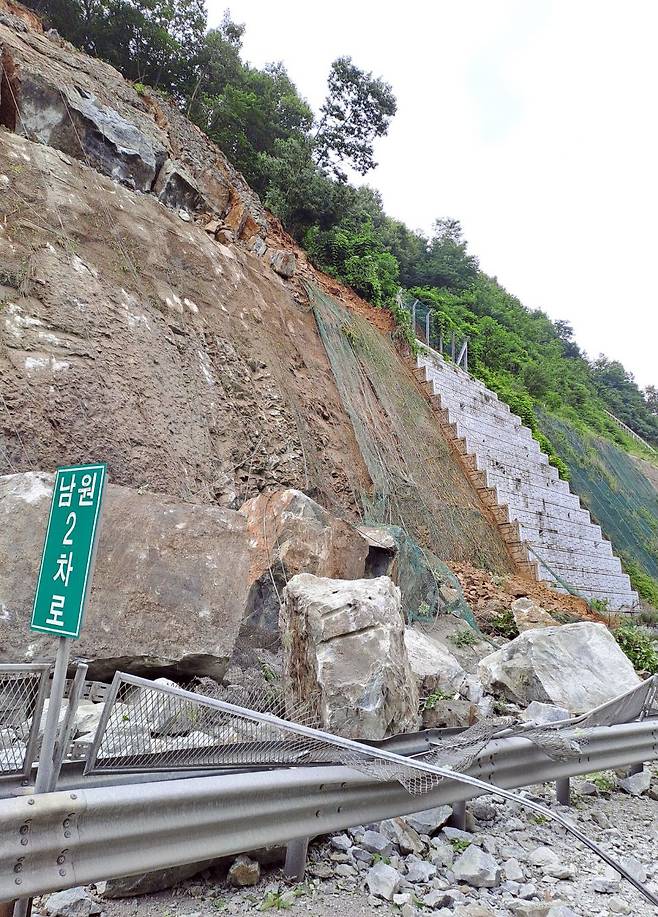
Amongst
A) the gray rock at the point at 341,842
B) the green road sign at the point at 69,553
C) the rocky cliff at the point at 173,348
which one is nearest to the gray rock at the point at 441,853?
the gray rock at the point at 341,842

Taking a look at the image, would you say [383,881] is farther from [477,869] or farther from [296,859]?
[477,869]

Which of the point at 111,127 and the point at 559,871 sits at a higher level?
the point at 111,127

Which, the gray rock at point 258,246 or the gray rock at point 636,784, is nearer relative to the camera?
the gray rock at point 636,784

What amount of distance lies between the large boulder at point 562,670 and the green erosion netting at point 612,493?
12.8m

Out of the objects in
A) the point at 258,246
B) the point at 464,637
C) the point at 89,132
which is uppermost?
the point at 89,132

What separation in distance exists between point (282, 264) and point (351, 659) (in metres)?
10.5

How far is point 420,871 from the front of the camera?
2.64 meters

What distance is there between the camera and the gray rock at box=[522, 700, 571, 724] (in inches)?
168

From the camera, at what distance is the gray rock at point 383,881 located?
2441 mm

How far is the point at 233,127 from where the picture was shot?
62.7 feet

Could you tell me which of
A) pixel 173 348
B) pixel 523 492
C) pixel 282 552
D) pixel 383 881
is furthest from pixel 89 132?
pixel 383 881

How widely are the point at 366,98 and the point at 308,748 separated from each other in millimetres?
22900

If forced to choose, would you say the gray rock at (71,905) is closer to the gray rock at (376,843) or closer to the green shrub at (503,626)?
the gray rock at (376,843)

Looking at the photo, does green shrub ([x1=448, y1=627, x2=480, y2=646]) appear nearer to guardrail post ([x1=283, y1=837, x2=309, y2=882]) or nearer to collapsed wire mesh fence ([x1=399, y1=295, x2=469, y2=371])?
guardrail post ([x1=283, y1=837, x2=309, y2=882])
